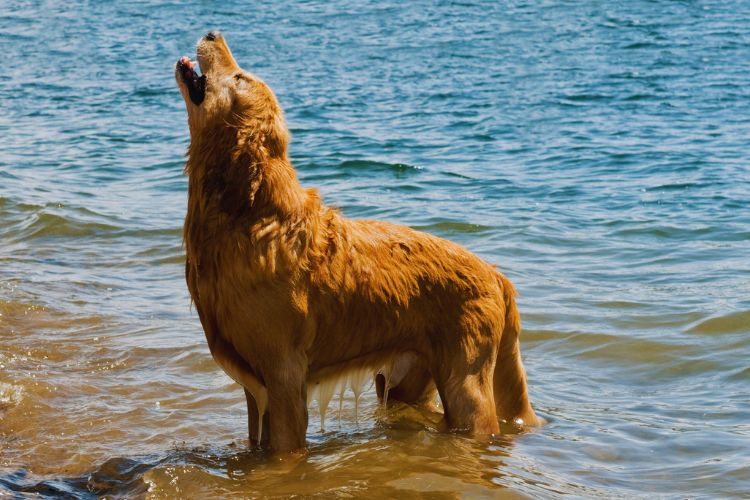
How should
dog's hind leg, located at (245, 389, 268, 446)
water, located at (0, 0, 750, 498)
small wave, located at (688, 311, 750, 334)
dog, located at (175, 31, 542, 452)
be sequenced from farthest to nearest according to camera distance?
small wave, located at (688, 311, 750, 334) < water, located at (0, 0, 750, 498) < dog's hind leg, located at (245, 389, 268, 446) < dog, located at (175, 31, 542, 452)

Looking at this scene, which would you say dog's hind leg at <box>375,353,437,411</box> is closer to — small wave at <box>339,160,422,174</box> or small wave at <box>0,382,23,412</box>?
small wave at <box>0,382,23,412</box>

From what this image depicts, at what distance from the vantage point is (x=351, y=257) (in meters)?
5.57

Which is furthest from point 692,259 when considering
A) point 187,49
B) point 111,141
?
point 187,49

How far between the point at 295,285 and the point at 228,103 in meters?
0.98

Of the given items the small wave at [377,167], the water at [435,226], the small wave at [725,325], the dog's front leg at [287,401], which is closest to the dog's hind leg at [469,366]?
the water at [435,226]

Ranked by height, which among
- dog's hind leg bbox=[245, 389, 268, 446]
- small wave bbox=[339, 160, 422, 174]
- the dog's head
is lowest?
dog's hind leg bbox=[245, 389, 268, 446]

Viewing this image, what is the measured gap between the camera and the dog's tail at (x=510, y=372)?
6062 mm

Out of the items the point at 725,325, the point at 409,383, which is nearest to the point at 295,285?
the point at 409,383

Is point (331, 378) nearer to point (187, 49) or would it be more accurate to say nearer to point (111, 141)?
point (111, 141)

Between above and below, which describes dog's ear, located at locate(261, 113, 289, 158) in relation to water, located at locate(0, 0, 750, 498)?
above

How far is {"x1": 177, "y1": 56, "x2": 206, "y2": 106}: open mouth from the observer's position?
17.6ft

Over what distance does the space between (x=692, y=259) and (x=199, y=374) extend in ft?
16.7

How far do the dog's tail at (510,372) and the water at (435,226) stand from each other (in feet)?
0.62

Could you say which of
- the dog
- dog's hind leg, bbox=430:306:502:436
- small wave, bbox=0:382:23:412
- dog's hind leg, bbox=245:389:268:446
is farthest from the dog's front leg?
small wave, bbox=0:382:23:412
